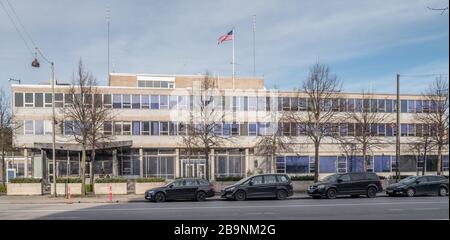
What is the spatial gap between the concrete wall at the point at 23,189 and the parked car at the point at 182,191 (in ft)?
34.9

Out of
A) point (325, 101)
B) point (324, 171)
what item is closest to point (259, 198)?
point (325, 101)

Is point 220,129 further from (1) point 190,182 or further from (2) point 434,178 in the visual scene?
(2) point 434,178

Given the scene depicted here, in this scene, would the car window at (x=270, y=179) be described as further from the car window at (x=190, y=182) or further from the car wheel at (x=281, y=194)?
the car window at (x=190, y=182)

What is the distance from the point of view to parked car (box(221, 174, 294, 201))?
25156mm

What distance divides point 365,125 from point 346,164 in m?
11.3

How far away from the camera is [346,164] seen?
174 ft

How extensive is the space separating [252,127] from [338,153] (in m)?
11.4

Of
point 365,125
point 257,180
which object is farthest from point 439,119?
point 257,180

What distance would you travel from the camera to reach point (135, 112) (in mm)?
48312

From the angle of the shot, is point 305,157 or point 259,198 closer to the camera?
point 259,198

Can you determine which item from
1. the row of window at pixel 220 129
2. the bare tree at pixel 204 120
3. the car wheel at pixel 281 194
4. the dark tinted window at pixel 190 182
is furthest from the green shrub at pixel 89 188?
the car wheel at pixel 281 194

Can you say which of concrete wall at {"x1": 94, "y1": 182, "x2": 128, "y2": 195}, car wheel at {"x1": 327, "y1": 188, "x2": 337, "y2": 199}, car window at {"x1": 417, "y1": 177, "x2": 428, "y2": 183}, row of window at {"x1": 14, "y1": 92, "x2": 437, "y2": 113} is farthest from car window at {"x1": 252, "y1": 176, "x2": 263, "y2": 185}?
row of window at {"x1": 14, "y1": 92, "x2": 437, "y2": 113}
